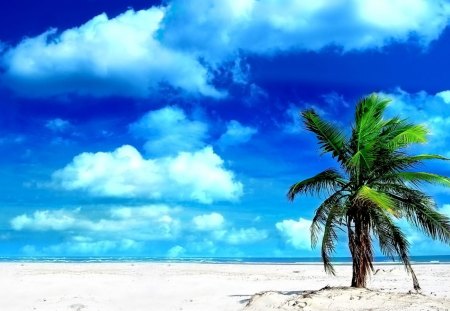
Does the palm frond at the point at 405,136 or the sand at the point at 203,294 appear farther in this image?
the palm frond at the point at 405,136

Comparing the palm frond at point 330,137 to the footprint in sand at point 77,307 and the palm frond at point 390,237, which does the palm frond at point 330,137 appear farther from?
the footprint in sand at point 77,307

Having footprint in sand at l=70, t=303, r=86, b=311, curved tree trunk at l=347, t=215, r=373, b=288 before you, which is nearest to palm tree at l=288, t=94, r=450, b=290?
curved tree trunk at l=347, t=215, r=373, b=288

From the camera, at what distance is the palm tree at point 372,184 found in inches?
690

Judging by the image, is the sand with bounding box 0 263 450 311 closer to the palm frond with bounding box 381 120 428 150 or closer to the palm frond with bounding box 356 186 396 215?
the palm frond with bounding box 356 186 396 215

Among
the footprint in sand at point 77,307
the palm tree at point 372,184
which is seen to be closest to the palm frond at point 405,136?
the palm tree at point 372,184

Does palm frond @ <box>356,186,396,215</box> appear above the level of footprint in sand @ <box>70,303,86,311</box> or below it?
above

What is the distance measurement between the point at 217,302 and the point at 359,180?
620 cm

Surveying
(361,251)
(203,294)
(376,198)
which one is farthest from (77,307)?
(376,198)

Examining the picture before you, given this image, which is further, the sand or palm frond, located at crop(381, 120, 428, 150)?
palm frond, located at crop(381, 120, 428, 150)

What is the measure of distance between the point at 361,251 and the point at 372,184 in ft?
7.09

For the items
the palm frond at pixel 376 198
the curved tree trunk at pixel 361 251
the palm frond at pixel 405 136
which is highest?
the palm frond at pixel 405 136

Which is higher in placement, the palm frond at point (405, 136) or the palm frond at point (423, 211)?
the palm frond at point (405, 136)

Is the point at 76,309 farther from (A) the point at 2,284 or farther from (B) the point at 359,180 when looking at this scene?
(B) the point at 359,180

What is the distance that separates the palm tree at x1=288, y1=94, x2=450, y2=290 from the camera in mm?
17531
